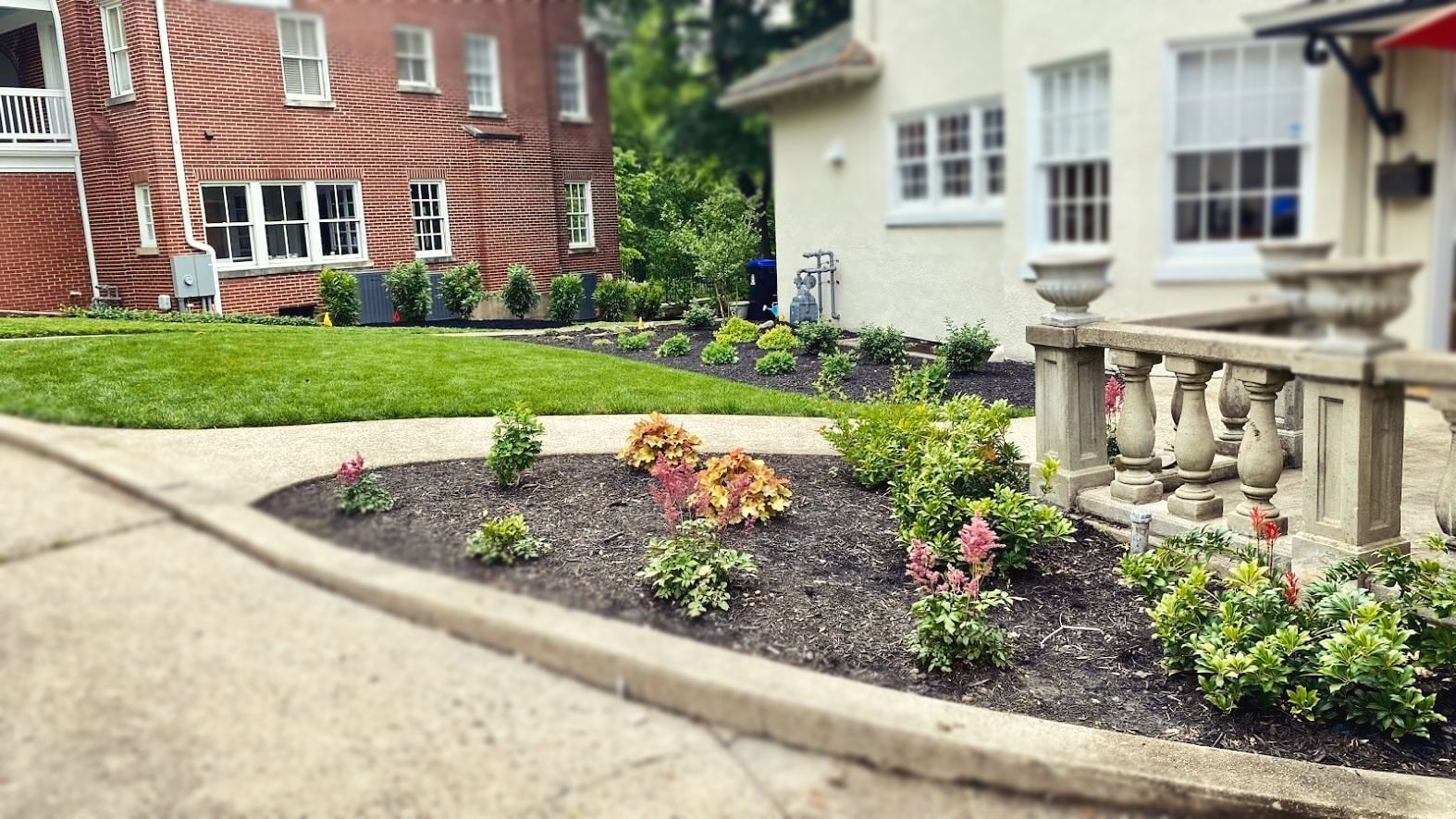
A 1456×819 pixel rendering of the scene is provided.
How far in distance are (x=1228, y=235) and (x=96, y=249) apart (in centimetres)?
330

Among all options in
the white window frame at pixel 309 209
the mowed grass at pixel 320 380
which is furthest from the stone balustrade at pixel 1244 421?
the mowed grass at pixel 320 380

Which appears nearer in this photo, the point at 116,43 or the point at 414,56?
the point at 414,56

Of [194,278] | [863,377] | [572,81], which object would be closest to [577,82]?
[572,81]

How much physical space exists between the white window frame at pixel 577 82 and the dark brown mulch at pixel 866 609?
7.52 ft

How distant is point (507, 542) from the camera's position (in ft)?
14.5

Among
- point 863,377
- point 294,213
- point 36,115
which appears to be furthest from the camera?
point 863,377

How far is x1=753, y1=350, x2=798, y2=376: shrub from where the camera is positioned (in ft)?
21.9

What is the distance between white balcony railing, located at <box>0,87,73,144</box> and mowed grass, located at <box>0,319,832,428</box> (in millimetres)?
709

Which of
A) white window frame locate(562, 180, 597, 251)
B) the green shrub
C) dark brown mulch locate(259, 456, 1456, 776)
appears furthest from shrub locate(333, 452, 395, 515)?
white window frame locate(562, 180, 597, 251)

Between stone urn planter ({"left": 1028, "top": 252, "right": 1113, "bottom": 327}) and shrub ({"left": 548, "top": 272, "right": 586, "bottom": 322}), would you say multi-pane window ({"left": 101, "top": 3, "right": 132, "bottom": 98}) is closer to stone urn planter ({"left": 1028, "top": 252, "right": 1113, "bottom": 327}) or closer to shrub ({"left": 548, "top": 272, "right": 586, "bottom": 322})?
shrub ({"left": 548, "top": 272, "right": 586, "bottom": 322})

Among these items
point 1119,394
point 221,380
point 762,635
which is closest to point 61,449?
point 221,380

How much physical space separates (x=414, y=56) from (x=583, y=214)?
59cm

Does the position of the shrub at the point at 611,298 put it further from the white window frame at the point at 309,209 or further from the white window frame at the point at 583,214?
the white window frame at the point at 309,209

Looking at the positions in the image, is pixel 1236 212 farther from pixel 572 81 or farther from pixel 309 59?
pixel 309 59
